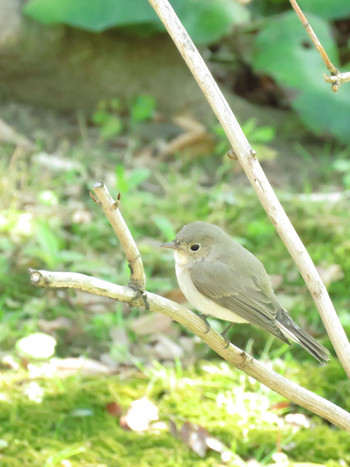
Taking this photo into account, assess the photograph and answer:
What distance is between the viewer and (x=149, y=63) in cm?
571

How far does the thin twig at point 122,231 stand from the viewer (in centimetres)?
176

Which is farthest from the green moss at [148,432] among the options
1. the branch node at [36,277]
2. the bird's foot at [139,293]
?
the branch node at [36,277]

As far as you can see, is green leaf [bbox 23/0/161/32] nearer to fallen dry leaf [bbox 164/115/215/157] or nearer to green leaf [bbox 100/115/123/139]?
green leaf [bbox 100/115/123/139]

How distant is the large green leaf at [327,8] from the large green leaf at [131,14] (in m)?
0.57

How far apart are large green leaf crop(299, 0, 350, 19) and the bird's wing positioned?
364 cm

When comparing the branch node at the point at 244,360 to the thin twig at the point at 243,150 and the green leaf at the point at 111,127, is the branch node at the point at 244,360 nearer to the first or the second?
the thin twig at the point at 243,150

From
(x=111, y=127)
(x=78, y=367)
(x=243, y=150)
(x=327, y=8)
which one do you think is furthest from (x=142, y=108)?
(x=243, y=150)

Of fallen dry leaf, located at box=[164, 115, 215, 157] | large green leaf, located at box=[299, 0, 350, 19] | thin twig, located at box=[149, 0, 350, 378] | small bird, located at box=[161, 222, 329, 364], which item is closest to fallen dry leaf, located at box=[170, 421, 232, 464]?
small bird, located at box=[161, 222, 329, 364]

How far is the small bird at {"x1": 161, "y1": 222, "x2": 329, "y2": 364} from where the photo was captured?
2.36 metres

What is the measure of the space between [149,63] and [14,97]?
42.6 inches

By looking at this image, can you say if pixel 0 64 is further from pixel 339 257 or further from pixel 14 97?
pixel 339 257

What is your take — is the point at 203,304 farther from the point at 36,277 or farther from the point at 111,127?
the point at 111,127

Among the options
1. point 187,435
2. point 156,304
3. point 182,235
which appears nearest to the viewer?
point 156,304

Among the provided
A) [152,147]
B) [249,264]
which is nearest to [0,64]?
[152,147]
